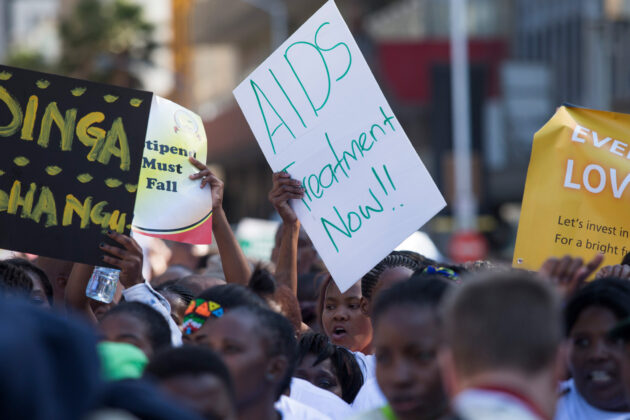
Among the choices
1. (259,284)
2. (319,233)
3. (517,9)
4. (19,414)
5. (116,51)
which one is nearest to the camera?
(19,414)

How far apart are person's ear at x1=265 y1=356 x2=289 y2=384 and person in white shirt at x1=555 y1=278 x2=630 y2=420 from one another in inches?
37.0

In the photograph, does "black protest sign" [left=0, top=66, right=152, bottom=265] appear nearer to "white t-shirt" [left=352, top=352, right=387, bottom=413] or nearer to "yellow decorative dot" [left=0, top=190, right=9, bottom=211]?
"yellow decorative dot" [left=0, top=190, right=9, bottom=211]

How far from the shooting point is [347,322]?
5305 mm

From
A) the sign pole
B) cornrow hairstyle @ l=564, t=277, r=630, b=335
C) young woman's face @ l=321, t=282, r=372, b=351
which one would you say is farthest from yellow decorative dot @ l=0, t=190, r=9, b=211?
the sign pole

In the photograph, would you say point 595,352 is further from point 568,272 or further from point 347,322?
point 347,322

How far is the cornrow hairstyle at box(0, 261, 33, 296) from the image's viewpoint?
4590mm

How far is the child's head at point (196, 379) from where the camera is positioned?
2834mm

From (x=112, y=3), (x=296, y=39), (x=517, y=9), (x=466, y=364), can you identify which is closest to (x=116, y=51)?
(x=112, y=3)

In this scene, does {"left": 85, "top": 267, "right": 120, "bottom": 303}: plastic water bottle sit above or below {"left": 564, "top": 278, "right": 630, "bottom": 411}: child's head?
above

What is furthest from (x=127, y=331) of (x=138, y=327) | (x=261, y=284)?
(x=261, y=284)

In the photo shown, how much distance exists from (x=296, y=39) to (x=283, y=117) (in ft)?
1.24

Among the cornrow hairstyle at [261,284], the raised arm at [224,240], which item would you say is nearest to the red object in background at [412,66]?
the raised arm at [224,240]

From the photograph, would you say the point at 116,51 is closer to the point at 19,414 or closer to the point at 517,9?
the point at 517,9

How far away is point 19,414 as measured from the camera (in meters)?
1.80
